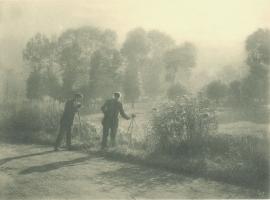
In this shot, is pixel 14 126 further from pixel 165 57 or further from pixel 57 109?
pixel 165 57

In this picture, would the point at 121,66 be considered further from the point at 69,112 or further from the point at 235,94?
the point at 69,112

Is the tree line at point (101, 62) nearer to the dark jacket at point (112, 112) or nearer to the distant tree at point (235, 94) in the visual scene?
the distant tree at point (235, 94)

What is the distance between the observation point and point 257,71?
1590 inches

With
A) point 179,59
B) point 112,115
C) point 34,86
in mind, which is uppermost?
point 179,59

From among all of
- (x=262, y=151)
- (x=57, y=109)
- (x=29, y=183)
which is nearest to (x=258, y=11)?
(x=262, y=151)

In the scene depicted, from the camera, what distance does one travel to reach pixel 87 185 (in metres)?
7.77

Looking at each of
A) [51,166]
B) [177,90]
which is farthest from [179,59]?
[51,166]

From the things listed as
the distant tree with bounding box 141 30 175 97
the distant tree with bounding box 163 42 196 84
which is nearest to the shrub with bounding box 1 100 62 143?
the distant tree with bounding box 141 30 175 97

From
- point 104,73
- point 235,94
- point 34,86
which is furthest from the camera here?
point 34,86

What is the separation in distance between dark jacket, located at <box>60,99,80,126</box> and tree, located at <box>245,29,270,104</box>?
27.8 metres

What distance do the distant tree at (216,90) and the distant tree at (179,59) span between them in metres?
14.3

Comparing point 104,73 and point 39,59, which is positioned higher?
point 39,59

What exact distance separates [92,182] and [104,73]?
1614 inches

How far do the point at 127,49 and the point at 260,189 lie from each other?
5501 cm
